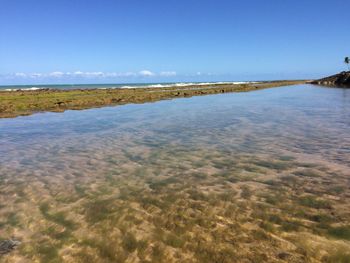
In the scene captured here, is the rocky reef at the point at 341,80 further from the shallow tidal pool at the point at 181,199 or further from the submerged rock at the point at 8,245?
the submerged rock at the point at 8,245

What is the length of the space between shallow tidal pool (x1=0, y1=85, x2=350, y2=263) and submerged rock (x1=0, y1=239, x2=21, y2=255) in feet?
0.66

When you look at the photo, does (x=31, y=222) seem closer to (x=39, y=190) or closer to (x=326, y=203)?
(x=39, y=190)

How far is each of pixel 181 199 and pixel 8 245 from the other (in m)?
4.52

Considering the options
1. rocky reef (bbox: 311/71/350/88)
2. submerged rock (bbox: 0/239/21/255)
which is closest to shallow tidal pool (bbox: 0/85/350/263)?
submerged rock (bbox: 0/239/21/255)

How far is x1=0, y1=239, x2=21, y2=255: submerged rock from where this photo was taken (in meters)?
6.94

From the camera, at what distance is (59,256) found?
666 centimetres

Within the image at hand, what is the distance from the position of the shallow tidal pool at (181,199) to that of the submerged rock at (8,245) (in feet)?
0.66

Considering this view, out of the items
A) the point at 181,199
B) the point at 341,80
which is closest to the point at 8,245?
the point at 181,199

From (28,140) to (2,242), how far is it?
14.3 meters

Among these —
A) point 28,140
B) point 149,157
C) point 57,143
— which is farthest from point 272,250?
point 28,140

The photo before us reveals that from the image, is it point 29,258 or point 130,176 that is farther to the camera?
point 130,176

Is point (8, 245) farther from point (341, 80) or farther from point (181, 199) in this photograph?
point (341, 80)

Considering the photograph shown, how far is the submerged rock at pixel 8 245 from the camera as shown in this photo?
22.8 feet

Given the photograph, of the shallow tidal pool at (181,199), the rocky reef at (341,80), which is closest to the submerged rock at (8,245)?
the shallow tidal pool at (181,199)
